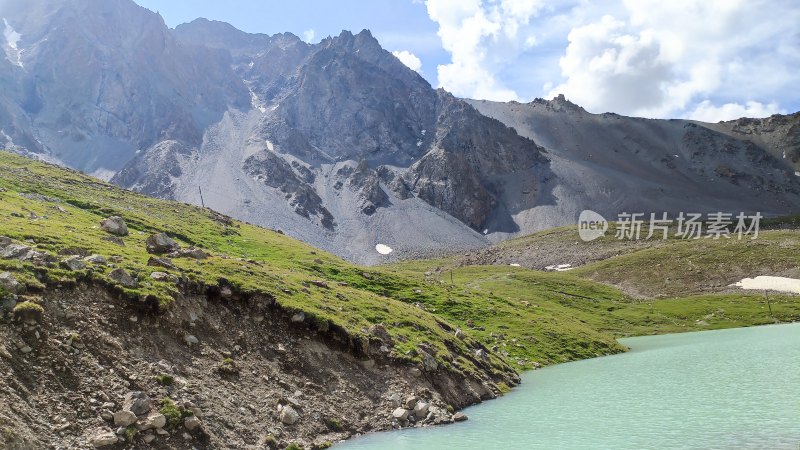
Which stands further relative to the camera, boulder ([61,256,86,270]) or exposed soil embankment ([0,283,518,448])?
boulder ([61,256,86,270])

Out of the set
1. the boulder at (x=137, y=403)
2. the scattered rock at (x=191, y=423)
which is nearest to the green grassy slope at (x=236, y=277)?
the boulder at (x=137, y=403)

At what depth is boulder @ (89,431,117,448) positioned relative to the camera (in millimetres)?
21953

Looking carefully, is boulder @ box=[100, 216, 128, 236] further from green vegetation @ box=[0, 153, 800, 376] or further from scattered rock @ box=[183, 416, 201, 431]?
scattered rock @ box=[183, 416, 201, 431]

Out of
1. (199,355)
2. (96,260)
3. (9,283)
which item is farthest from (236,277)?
(9,283)

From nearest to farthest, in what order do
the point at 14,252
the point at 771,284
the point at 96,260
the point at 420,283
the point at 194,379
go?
the point at 194,379
the point at 14,252
the point at 96,260
the point at 420,283
the point at 771,284

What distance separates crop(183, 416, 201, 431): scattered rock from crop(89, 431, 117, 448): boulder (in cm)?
335

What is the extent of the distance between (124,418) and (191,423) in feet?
10.1

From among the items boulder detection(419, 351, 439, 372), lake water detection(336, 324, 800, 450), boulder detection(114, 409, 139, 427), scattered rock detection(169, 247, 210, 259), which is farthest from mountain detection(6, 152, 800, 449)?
lake water detection(336, 324, 800, 450)

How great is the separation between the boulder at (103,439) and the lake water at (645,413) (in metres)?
11.4

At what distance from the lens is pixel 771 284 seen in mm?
144750

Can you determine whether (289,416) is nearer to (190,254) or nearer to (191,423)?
(191,423)

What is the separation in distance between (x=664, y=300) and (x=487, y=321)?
3243 inches

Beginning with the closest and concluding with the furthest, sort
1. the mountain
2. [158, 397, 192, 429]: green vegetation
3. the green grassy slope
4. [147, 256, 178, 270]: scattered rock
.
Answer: the mountain < [158, 397, 192, 429]: green vegetation < the green grassy slope < [147, 256, 178, 270]: scattered rock

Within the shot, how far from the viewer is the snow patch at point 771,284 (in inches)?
5532
